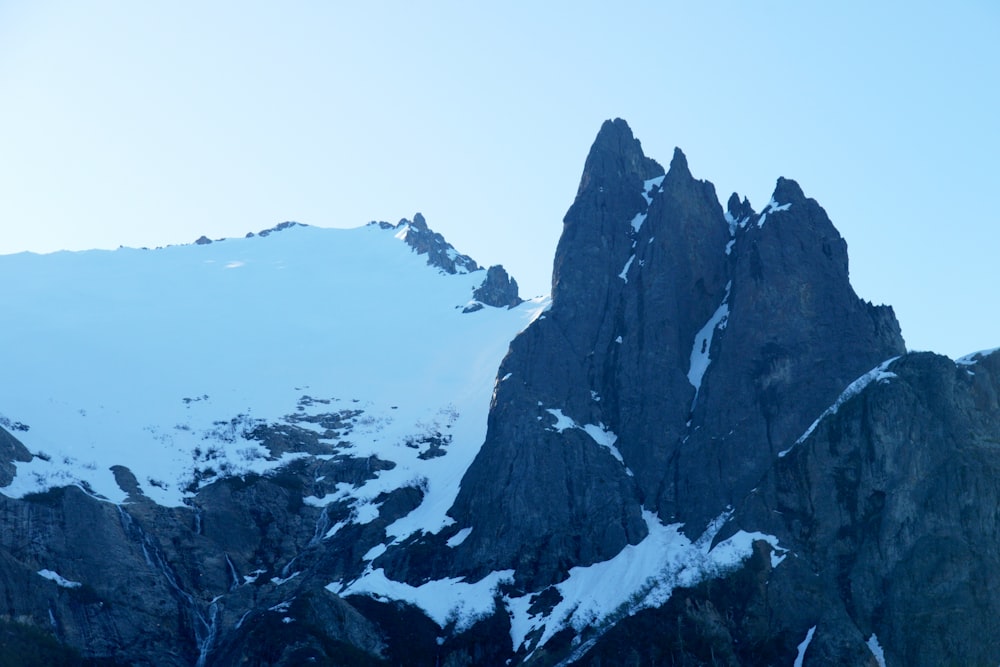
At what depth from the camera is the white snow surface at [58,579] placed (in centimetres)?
14950

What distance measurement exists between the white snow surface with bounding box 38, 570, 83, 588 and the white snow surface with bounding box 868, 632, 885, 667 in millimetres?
91414

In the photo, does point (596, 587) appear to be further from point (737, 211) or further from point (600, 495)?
point (737, 211)

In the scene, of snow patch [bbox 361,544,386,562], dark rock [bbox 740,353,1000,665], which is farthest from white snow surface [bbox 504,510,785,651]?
snow patch [bbox 361,544,386,562]

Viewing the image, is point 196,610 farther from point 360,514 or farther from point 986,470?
point 986,470

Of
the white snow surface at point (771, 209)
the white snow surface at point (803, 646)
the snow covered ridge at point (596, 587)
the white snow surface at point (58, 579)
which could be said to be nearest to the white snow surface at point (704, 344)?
the white snow surface at point (771, 209)

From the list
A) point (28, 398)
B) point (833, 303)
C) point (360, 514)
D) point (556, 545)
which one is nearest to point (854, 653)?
point (556, 545)

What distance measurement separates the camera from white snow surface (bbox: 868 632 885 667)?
126 m

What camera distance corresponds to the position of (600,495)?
520ft

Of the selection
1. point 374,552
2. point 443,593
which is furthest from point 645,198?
point 443,593

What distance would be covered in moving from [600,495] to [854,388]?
3424cm

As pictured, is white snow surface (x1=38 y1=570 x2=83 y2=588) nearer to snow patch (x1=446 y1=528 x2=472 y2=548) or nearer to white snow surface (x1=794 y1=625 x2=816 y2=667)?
snow patch (x1=446 y1=528 x2=472 y2=548)

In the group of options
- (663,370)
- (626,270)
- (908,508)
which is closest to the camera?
(908,508)

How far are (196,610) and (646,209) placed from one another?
89.0 metres

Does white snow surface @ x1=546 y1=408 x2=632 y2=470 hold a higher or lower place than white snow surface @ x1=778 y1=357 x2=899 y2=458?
lower
